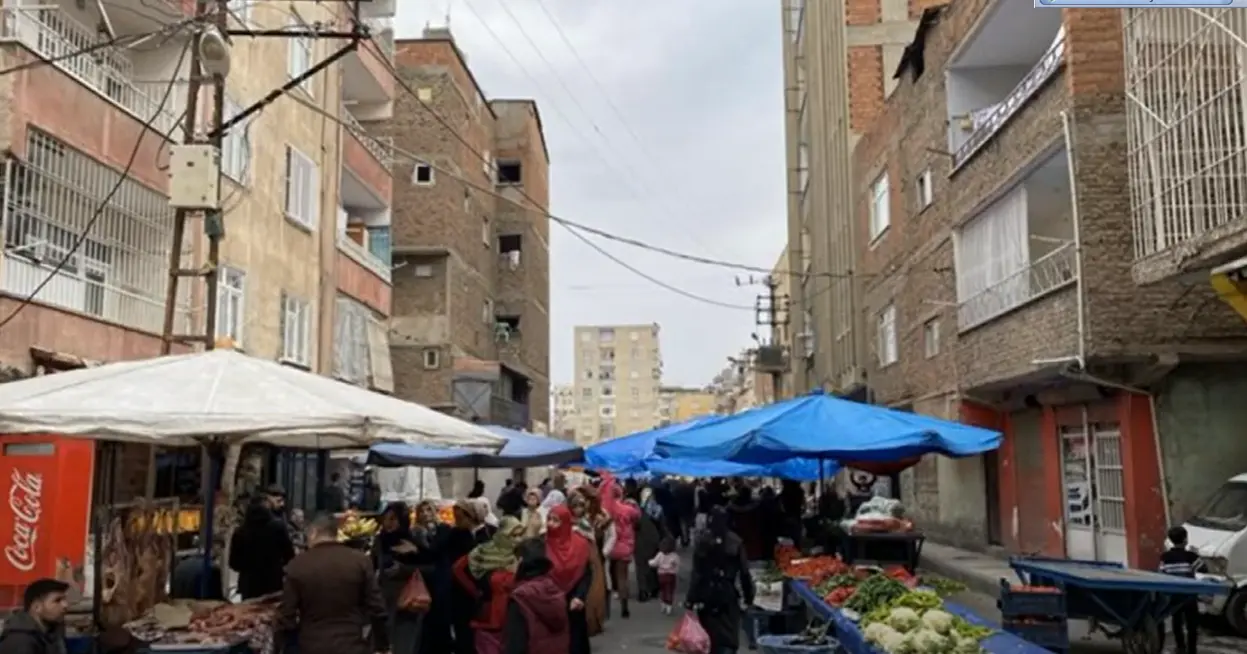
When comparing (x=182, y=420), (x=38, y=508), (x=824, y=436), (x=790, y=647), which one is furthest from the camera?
(x=38, y=508)

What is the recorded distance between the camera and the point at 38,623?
584 cm

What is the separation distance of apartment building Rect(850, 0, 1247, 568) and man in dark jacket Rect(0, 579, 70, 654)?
12215 millimetres

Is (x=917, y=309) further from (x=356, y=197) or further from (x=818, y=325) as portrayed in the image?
(x=818, y=325)

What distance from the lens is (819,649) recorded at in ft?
28.0

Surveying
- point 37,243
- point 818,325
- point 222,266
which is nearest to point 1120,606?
point 37,243

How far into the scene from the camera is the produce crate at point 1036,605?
10219mm

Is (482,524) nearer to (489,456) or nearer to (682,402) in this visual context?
(489,456)

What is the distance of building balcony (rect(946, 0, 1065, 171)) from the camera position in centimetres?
1786

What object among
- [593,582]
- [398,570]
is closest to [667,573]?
[593,582]

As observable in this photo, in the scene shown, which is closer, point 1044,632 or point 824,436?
point 1044,632

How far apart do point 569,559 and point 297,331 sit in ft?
47.1

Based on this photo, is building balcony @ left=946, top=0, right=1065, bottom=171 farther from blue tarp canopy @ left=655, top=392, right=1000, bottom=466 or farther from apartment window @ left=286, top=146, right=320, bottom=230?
apartment window @ left=286, top=146, right=320, bottom=230

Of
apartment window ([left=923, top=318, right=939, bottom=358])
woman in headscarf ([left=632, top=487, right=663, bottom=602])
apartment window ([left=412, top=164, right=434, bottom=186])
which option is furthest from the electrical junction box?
apartment window ([left=412, top=164, right=434, bottom=186])

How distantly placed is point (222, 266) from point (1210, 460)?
50.3 ft
